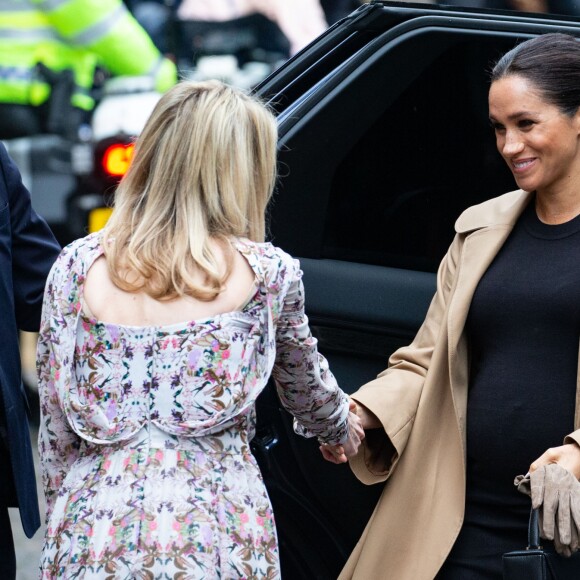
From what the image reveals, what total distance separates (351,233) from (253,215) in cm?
79

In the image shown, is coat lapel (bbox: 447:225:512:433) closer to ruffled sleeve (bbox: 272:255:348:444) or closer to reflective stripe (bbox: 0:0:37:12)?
ruffled sleeve (bbox: 272:255:348:444)

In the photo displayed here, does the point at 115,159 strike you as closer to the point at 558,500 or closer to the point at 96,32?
the point at 96,32

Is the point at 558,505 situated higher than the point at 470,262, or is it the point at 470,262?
the point at 470,262

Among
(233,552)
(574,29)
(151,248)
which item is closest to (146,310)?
(151,248)

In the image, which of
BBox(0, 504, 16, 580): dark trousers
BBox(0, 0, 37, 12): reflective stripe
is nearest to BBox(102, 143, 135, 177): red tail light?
BBox(0, 0, 37, 12): reflective stripe

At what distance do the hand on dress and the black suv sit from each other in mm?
296

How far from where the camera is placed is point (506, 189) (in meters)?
2.97

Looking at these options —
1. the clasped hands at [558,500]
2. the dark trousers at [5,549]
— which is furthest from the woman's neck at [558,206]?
the dark trousers at [5,549]

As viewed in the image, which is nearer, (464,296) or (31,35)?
(464,296)

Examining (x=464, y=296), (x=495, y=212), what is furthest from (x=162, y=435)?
(x=495, y=212)

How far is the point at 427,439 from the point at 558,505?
1.41 ft

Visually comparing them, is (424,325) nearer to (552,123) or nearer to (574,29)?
(552,123)

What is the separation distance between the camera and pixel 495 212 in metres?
2.69

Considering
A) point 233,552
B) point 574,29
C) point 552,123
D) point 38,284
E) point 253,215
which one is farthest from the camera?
point 574,29
